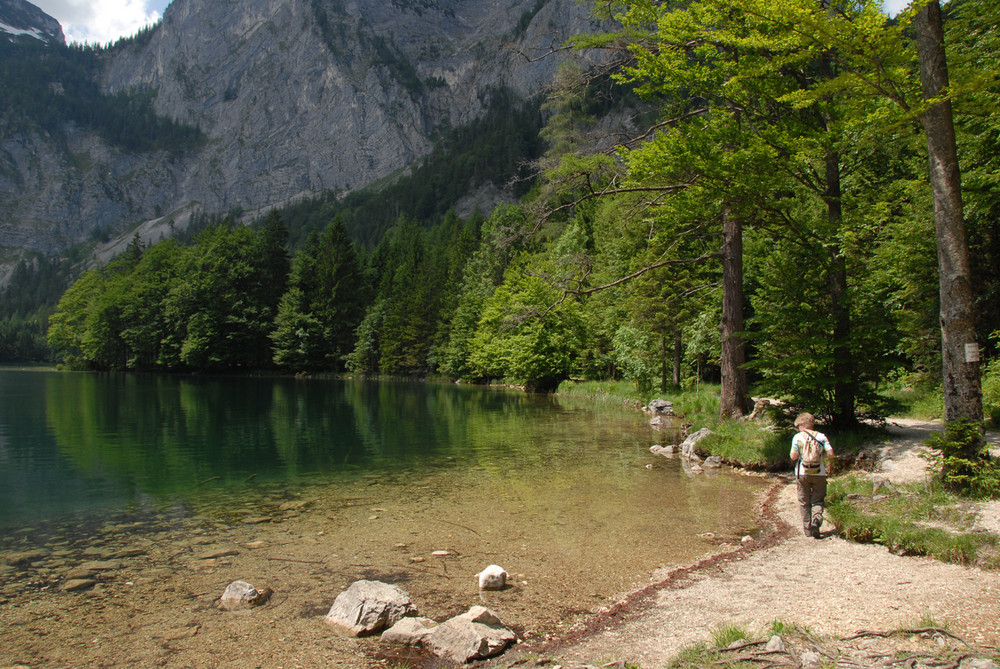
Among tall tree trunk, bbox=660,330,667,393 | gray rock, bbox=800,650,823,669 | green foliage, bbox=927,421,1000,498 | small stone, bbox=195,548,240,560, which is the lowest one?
small stone, bbox=195,548,240,560

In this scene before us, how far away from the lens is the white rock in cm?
698

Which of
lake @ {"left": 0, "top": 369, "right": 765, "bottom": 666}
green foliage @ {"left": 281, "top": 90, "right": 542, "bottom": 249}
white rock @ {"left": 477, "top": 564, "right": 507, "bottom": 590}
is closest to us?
white rock @ {"left": 477, "top": 564, "right": 507, "bottom": 590}

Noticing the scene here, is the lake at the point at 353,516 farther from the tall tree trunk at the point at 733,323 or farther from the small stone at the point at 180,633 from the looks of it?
the tall tree trunk at the point at 733,323

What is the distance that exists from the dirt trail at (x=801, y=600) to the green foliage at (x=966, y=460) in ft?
1.93

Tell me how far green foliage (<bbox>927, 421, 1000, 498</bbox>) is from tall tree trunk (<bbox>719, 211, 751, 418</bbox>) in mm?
8187

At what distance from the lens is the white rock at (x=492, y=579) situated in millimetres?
6984

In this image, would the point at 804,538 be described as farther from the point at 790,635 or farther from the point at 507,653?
the point at 507,653

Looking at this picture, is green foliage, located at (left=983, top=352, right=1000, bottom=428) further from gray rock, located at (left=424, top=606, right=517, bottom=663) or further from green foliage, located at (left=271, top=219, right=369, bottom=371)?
green foliage, located at (left=271, top=219, right=369, bottom=371)

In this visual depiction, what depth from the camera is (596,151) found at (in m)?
15.8

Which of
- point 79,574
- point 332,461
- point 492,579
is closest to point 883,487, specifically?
point 492,579

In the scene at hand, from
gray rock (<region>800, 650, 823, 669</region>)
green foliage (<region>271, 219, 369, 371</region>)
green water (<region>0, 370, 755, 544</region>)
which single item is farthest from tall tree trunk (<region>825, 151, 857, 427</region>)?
green foliage (<region>271, 219, 369, 371</region>)

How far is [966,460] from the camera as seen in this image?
316 inches

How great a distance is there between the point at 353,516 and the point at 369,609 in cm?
460

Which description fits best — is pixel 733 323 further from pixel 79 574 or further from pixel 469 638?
pixel 79 574
